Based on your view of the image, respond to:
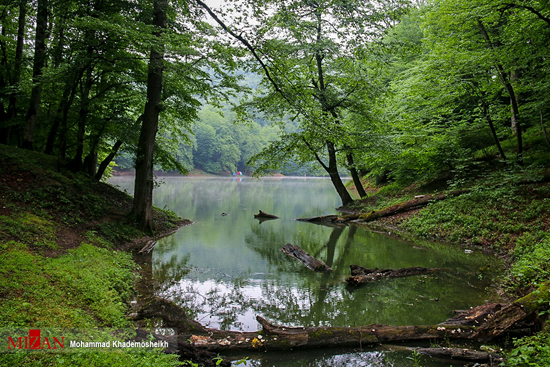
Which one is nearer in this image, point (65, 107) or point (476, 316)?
point (476, 316)

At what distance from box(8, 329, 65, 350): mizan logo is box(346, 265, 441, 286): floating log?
547 cm

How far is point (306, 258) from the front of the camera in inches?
352

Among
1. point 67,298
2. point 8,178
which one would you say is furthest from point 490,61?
point 8,178

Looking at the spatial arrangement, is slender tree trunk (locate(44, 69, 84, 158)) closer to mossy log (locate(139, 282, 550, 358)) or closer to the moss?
mossy log (locate(139, 282, 550, 358))

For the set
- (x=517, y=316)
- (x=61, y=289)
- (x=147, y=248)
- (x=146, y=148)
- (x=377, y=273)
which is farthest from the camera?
(x=146, y=148)

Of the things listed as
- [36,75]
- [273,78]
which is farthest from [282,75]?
[36,75]

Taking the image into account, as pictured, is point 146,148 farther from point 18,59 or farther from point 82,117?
point 18,59

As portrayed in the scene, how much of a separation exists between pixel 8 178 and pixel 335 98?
13851 mm

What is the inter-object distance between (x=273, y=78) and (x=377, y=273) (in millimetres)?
5091

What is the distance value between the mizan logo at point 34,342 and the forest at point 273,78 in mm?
5050

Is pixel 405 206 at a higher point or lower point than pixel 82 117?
lower

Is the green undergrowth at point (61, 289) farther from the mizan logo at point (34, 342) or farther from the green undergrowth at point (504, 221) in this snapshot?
the green undergrowth at point (504, 221)

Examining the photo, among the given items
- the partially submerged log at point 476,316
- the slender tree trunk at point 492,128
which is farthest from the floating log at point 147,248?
the slender tree trunk at point 492,128

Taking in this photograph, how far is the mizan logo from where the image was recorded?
2.86 metres
